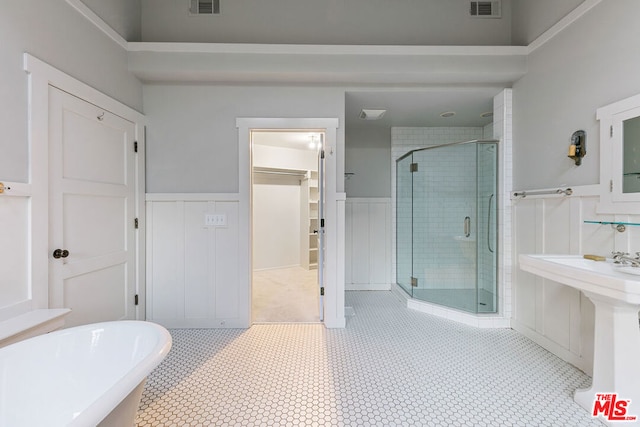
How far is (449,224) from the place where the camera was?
342cm

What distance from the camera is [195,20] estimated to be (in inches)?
102

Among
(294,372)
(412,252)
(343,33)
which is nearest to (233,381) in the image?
(294,372)

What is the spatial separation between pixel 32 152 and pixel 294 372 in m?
2.16

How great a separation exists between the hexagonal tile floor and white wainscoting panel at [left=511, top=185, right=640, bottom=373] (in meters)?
0.14

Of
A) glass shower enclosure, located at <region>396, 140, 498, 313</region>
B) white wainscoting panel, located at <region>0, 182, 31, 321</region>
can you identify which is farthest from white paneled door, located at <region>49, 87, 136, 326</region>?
glass shower enclosure, located at <region>396, 140, 498, 313</region>

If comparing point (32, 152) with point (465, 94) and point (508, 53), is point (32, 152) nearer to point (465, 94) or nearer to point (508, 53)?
point (465, 94)

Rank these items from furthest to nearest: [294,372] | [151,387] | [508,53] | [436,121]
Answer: [436,121], [508,53], [294,372], [151,387]

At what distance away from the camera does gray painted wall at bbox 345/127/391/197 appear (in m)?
4.04

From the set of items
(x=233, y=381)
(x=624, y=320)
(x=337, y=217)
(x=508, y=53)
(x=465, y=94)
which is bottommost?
(x=233, y=381)

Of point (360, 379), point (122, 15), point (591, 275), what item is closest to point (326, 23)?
point (122, 15)

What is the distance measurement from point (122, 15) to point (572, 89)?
3.78 m

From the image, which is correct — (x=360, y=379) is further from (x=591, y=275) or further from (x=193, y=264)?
(x=193, y=264)

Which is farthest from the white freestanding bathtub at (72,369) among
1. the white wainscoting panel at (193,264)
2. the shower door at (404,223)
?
the shower door at (404,223)

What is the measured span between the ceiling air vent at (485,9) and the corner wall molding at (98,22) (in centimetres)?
327
